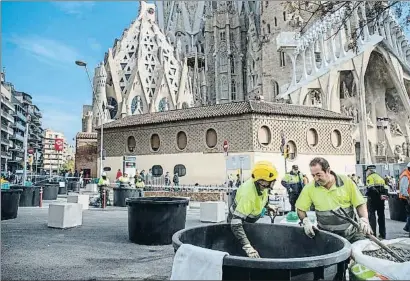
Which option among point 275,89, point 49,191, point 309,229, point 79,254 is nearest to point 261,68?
point 275,89

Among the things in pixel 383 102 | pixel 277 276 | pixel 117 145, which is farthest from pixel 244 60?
pixel 277 276

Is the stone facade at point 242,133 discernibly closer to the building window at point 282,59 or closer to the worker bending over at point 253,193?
the worker bending over at point 253,193

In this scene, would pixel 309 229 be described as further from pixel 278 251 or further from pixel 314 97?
pixel 314 97

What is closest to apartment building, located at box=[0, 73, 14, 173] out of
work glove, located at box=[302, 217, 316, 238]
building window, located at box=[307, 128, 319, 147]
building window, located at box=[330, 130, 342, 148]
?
building window, located at box=[307, 128, 319, 147]

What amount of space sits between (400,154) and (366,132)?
6.47 metres

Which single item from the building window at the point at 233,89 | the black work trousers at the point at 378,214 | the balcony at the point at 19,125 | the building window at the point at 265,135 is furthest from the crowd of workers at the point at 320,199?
the balcony at the point at 19,125

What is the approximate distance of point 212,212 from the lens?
376 inches

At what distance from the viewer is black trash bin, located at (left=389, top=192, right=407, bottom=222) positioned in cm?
1000

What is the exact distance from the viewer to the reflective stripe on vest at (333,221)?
3.46 m

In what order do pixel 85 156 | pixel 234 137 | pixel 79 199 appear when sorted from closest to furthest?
1. pixel 79 199
2. pixel 234 137
3. pixel 85 156

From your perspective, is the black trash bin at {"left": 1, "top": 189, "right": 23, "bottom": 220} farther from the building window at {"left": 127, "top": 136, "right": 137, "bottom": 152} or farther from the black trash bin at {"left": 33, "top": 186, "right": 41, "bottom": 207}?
the building window at {"left": 127, "top": 136, "right": 137, "bottom": 152}

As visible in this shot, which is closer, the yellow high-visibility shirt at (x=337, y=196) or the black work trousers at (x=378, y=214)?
the yellow high-visibility shirt at (x=337, y=196)

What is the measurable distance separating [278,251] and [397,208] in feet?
27.2

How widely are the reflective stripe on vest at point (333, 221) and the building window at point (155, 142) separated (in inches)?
778
